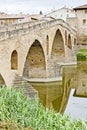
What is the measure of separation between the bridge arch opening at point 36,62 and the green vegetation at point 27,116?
20735mm

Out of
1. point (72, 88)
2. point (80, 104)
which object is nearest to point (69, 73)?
point (72, 88)

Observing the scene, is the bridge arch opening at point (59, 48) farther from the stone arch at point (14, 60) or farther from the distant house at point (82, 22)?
the stone arch at point (14, 60)

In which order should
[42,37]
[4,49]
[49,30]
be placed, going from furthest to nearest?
[49,30], [42,37], [4,49]

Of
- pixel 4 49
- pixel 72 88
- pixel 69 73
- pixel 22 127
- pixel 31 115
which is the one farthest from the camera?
pixel 69 73

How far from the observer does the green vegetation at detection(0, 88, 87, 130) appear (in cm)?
757

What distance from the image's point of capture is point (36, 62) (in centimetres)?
3006

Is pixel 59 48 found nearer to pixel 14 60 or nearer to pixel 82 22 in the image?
pixel 82 22

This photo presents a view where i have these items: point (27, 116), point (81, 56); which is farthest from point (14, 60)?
point (81, 56)

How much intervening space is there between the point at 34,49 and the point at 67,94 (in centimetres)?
619

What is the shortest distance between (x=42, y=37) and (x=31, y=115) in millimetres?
21484

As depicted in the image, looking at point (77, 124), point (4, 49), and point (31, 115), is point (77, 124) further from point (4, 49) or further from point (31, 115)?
point (4, 49)

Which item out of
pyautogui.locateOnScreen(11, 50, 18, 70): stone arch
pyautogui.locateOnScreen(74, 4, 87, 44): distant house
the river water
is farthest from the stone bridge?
pyautogui.locateOnScreen(74, 4, 87, 44): distant house

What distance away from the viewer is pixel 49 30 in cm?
3234

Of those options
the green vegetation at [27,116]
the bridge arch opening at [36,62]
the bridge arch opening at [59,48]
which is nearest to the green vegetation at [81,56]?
the bridge arch opening at [59,48]
